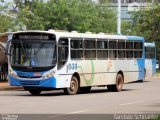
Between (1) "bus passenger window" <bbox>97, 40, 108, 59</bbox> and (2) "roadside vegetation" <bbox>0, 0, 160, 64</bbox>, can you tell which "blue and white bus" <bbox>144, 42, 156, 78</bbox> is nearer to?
(2) "roadside vegetation" <bbox>0, 0, 160, 64</bbox>

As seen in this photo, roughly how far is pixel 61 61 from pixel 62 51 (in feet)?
1.46

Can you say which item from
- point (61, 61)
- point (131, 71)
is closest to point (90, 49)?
point (61, 61)

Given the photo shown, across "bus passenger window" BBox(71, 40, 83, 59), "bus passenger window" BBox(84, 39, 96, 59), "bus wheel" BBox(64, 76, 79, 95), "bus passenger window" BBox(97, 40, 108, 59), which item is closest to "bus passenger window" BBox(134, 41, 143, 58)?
"bus passenger window" BBox(97, 40, 108, 59)

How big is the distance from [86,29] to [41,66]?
40.8m

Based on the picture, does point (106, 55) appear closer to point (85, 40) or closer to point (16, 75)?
point (85, 40)

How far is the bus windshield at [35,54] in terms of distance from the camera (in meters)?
26.8

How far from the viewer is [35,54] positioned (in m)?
26.8

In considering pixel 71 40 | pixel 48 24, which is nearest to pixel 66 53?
pixel 71 40

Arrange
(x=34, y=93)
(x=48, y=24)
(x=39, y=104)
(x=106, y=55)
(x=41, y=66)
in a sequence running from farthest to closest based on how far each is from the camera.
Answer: (x=48, y=24) < (x=106, y=55) < (x=34, y=93) < (x=41, y=66) < (x=39, y=104)

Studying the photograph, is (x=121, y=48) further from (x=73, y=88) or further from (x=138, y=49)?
(x=73, y=88)

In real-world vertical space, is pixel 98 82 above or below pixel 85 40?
below

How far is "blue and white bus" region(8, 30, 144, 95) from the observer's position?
26.8 m

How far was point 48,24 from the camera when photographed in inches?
2608

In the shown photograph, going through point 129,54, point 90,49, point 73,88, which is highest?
point 90,49
